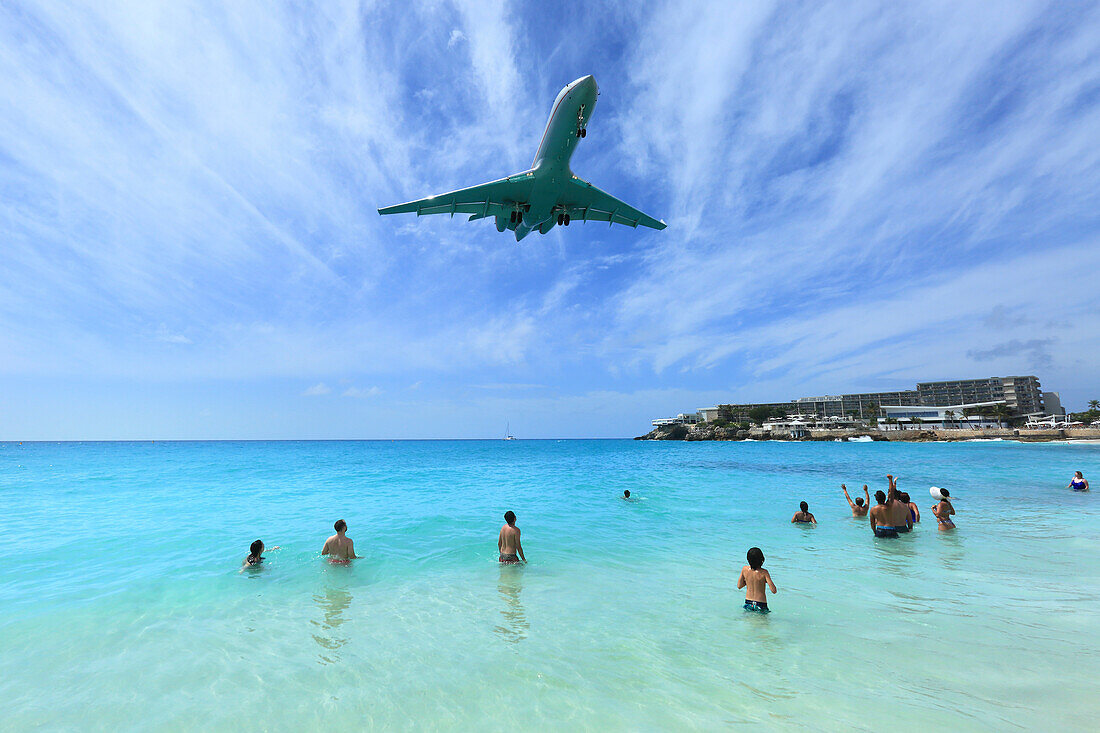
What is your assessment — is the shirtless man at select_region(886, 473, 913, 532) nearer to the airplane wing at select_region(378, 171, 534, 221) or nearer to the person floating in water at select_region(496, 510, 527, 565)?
the person floating in water at select_region(496, 510, 527, 565)

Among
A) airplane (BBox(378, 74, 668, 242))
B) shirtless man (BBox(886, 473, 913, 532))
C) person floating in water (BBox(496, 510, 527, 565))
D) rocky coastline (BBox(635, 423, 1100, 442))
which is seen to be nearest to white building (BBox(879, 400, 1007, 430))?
rocky coastline (BBox(635, 423, 1100, 442))

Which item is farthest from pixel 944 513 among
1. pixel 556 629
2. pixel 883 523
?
pixel 556 629

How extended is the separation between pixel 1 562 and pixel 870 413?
473 feet

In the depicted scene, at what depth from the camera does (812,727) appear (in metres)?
3.69

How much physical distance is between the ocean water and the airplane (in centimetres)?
1720

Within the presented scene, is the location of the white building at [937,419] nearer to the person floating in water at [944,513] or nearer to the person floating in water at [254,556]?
the person floating in water at [944,513]

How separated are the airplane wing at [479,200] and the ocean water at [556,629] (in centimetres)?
1678

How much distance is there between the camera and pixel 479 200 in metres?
23.9

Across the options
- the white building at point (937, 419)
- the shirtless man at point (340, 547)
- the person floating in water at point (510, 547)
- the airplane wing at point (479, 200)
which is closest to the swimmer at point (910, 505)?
the person floating in water at point (510, 547)

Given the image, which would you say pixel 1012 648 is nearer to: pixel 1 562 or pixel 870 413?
pixel 1 562

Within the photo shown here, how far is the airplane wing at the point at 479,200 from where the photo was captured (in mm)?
22547

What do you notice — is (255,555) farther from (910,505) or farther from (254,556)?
(910,505)

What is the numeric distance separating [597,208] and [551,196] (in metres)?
3.56

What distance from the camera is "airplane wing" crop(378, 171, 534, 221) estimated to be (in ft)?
74.0
